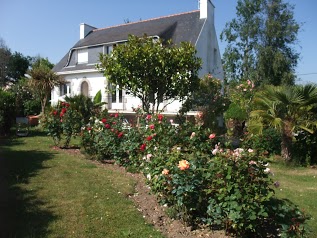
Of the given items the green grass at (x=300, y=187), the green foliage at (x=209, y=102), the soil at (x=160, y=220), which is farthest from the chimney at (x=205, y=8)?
the soil at (x=160, y=220)

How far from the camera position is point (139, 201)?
5578mm

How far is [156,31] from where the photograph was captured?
77.9ft

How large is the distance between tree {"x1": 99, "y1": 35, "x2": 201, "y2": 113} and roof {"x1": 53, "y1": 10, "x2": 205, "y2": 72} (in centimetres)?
869

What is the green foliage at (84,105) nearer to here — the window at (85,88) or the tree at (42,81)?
the tree at (42,81)

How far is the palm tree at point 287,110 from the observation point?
10.3 m

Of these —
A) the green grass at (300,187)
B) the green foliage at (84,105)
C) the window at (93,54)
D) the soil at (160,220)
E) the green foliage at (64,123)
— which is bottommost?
the green grass at (300,187)

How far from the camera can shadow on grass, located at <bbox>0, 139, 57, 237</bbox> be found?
4.20 meters

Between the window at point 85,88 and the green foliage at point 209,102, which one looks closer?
the green foliage at point 209,102

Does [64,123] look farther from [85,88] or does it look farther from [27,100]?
[85,88]

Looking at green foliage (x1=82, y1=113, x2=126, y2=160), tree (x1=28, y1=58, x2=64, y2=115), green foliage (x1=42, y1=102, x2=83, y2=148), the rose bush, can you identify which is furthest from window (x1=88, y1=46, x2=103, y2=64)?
the rose bush

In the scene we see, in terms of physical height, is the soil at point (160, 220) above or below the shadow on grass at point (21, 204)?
below

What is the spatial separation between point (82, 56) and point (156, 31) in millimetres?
7688

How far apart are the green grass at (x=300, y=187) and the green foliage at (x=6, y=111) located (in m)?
11.0

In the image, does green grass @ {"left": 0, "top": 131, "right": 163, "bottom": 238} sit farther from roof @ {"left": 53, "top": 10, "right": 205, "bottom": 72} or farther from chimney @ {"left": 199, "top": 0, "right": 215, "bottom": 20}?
chimney @ {"left": 199, "top": 0, "right": 215, "bottom": 20}
